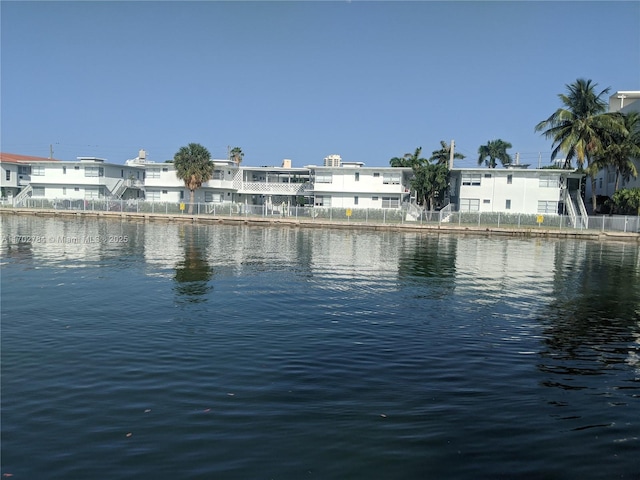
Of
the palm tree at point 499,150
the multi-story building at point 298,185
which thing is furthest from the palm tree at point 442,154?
the palm tree at point 499,150

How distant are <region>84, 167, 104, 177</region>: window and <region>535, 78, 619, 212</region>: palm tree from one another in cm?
5624

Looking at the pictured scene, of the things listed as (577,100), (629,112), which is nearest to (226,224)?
(577,100)

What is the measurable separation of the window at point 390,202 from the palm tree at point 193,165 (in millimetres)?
22847

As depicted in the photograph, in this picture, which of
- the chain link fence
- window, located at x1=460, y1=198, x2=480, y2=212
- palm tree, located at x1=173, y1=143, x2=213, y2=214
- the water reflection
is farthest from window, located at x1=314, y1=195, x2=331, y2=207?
the water reflection

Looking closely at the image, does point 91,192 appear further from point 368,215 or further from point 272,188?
point 368,215

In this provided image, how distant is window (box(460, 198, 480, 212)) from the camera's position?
63.8 meters

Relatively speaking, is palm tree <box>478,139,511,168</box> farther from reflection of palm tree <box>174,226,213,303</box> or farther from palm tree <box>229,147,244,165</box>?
reflection of palm tree <box>174,226,213,303</box>

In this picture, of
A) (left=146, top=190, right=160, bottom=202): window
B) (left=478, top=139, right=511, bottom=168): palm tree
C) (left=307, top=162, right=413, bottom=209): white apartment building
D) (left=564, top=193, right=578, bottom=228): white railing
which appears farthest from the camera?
(left=478, top=139, right=511, bottom=168): palm tree

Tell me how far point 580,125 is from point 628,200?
1048 centimetres

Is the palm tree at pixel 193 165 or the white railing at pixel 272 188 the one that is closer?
the palm tree at pixel 193 165

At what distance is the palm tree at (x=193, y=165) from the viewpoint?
227ft

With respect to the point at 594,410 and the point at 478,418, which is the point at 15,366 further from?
the point at 594,410

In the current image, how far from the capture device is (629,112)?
60.8 m

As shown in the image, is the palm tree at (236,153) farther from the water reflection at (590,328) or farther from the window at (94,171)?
the water reflection at (590,328)
